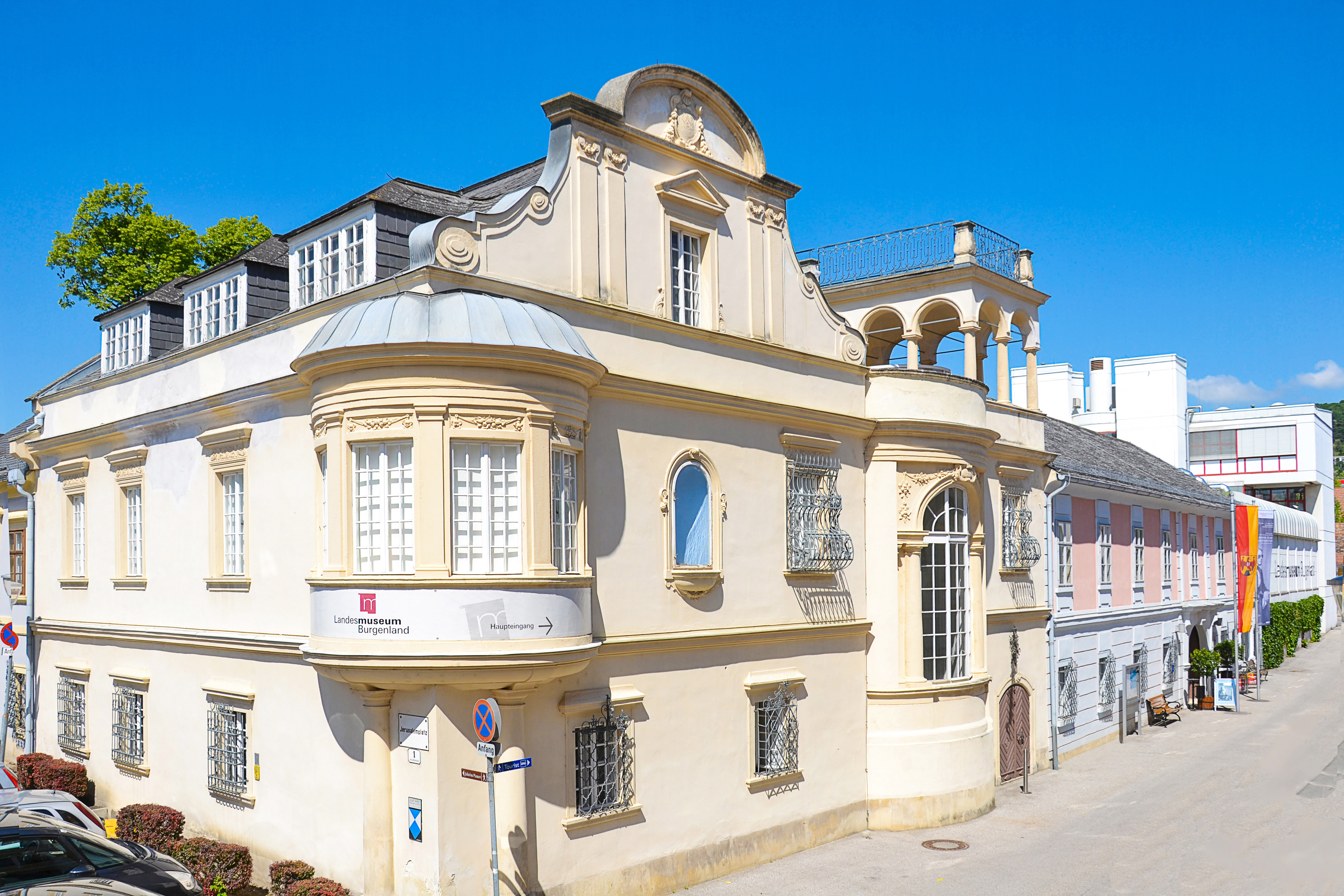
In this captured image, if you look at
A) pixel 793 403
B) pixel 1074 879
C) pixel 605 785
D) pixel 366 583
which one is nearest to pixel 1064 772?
pixel 1074 879

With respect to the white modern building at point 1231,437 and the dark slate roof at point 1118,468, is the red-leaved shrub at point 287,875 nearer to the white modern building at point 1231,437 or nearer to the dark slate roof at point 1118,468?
the dark slate roof at point 1118,468

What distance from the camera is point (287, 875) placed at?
48.5 ft

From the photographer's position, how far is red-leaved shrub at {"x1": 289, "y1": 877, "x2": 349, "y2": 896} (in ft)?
46.0

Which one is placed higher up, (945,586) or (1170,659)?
(945,586)

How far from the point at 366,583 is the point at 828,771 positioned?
1004cm

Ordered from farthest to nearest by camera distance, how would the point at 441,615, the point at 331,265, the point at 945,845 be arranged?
the point at 945,845, the point at 331,265, the point at 441,615

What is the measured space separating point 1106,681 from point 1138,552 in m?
5.00

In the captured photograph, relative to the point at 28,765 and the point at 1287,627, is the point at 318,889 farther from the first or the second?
the point at 1287,627

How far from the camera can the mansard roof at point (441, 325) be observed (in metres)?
13.8

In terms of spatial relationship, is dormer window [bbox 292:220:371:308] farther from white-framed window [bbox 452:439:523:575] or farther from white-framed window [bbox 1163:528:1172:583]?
white-framed window [bbox 1163:528:1172:583]

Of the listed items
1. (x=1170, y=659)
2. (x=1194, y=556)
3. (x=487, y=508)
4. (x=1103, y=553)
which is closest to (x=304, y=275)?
(x=487, y=508)

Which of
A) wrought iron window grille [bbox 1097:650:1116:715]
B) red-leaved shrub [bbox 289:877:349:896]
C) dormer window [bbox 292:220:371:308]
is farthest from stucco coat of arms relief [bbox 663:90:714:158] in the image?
wrought iron window grille [bbox 1097:650:1116:715]

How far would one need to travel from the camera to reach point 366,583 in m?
13.9

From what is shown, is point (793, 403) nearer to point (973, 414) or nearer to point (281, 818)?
point (973, 414)
